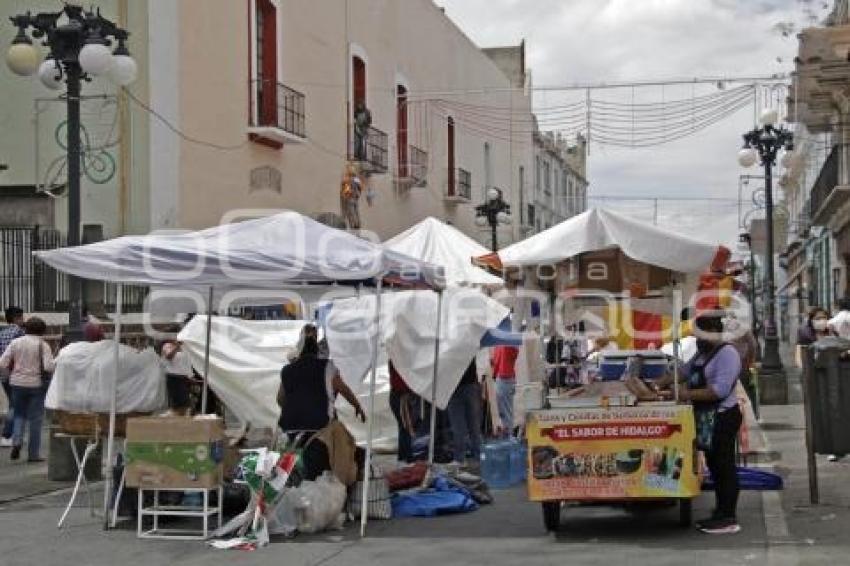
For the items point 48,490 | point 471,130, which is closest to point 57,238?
point 48,490

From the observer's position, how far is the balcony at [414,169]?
29.6 meters

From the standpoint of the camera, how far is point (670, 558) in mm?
7930

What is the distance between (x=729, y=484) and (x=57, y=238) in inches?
468

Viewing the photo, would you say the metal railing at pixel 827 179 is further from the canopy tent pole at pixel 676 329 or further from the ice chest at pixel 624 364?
the canopy tent pole at pixel 676 329

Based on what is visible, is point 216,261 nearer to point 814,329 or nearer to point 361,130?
point 814,329

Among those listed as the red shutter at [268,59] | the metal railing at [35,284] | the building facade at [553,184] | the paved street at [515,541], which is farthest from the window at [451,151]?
the paved street at [515,541]

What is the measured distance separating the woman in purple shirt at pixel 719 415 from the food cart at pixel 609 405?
189mm

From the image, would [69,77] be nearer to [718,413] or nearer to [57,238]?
[57,238]

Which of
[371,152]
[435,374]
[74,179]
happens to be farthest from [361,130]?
[435,374]

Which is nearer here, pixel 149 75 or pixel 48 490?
pixel 48 490

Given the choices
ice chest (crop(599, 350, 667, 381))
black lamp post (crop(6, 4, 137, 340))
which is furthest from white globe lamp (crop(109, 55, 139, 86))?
ice chest (crop(599, 350, 667, 381))

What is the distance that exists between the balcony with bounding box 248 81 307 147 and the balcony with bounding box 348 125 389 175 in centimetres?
340

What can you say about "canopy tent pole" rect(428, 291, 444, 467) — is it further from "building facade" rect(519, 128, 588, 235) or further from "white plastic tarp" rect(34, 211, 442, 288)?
"building facade" rect(519, 128, 588, 235)

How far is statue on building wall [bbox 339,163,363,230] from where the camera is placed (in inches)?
981
